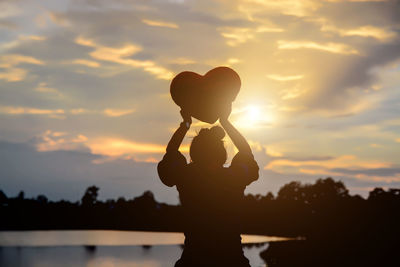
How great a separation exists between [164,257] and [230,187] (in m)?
49.1

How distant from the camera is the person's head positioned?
6.09 meters

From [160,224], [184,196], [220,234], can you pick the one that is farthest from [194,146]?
[160,224]

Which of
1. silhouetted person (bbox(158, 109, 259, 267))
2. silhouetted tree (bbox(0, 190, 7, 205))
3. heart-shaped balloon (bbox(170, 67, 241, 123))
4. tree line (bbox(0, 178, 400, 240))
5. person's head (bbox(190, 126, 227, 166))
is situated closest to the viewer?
silhouetted person (bbox(158, 109, 259, 267))

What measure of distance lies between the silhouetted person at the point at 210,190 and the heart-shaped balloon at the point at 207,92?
27 centimetres

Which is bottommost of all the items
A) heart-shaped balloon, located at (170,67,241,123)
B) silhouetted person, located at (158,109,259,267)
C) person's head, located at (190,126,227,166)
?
silhouetted person, located at (158,109,259,267)

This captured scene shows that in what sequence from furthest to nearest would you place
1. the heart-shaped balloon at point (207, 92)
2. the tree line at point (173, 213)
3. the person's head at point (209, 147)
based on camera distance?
the tree line at point (173, 213), the heart-shaped balloon at point (207, 92), the person's head at point (209, 147)

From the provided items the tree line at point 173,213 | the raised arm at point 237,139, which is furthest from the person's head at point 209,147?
the tree line at point 173,213

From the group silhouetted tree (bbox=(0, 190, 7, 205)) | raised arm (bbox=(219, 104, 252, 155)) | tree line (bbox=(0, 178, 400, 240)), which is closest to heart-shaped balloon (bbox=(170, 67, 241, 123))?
raised arm (bbox=(219, 104, 252, 155))

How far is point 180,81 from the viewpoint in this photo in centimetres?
644

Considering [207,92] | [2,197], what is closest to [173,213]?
[2,197]

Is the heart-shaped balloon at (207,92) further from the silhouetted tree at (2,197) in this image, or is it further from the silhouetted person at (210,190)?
the silhouetted tree at (2,197)

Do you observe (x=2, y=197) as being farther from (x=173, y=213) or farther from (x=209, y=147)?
(x=209, y=147)

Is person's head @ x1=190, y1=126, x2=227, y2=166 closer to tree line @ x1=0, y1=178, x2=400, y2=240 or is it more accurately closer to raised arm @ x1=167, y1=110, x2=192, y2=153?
raised arm @ x1=167, y1=110, x2=192, y2=153

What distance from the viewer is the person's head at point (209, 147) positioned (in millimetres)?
6086
